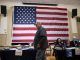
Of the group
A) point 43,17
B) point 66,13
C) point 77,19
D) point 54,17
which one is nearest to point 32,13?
point 43,17

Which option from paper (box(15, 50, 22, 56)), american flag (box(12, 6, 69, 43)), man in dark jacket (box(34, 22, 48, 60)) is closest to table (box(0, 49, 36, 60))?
paper (box(15, 50, 22, 56))

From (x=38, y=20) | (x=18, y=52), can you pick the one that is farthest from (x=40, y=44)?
(x=38, y=20)

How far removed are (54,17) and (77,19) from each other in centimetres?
118

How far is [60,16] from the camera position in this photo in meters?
8.35

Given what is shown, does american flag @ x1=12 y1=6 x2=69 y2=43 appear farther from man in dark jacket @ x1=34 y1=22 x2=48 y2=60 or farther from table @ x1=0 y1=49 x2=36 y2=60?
→ man in dark jacket @ x1=34 y1=22 x2=48 y2=60

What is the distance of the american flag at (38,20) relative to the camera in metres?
7.97

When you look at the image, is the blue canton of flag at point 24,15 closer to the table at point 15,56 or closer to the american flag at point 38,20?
the american flag at point 38,20

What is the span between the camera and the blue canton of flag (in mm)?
7971

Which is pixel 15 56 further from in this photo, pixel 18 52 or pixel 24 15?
pixel 24 15

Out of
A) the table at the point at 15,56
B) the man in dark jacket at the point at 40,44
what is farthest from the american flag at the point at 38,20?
the man in dark jacket at the point at 40,44

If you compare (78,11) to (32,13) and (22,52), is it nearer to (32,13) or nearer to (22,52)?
(32,13)

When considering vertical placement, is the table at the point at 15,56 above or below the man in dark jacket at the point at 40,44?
below

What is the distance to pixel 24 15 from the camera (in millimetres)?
8047

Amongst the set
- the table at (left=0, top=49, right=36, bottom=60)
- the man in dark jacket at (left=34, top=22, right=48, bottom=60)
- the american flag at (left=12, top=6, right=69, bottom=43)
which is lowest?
the table at (left=0, top=49, right=36, bottom=60)
